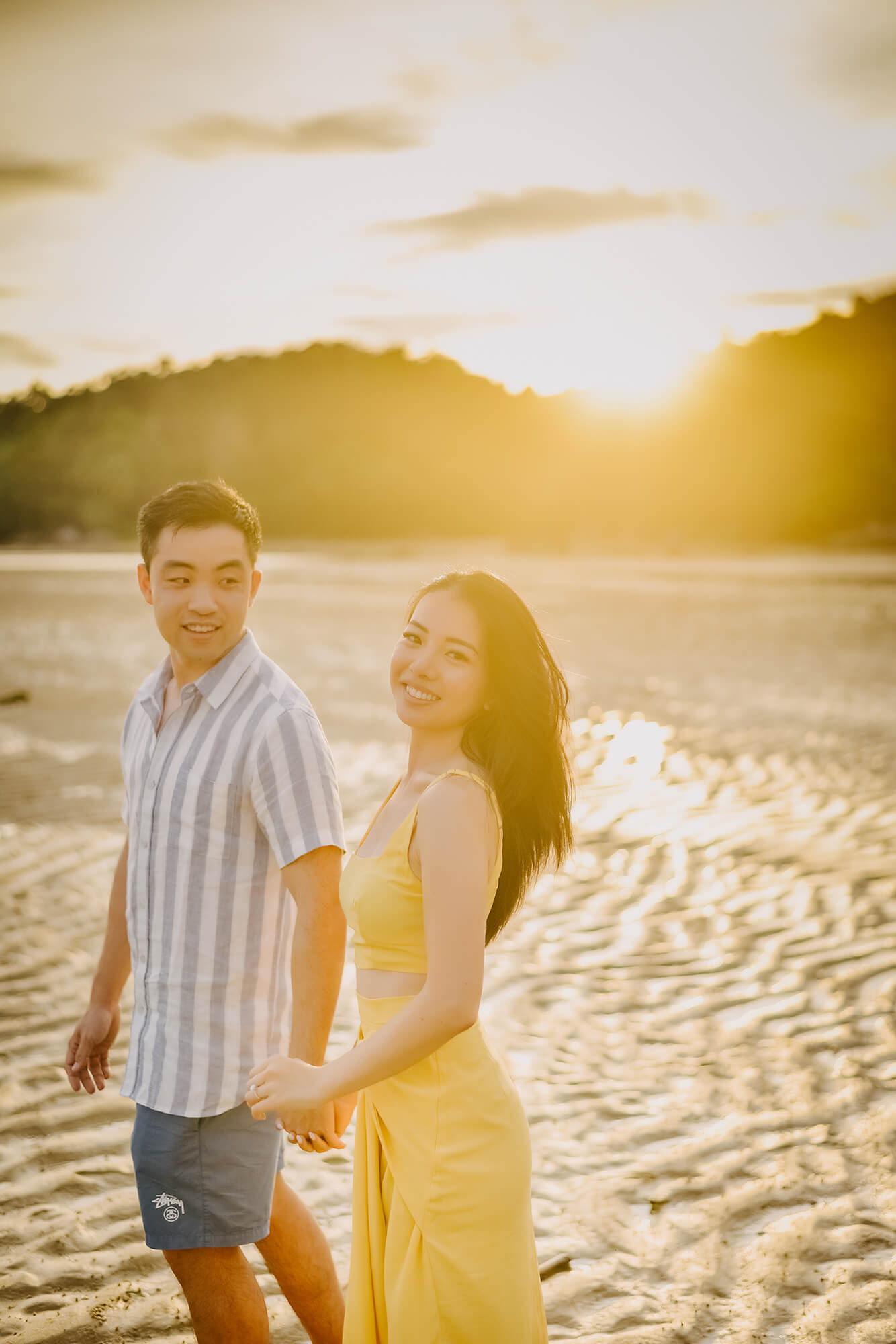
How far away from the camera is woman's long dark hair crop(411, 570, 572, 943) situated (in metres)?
2.16

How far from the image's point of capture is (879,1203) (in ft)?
12.7

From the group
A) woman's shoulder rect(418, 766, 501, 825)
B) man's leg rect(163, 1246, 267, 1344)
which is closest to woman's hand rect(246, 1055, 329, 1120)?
woman's shoulder rect(418, 766, 501, 825)

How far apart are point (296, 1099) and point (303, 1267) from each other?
942 millimetres

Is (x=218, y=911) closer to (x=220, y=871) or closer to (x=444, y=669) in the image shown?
(x=220, y=871)

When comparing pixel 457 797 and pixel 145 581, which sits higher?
pixel 145 581

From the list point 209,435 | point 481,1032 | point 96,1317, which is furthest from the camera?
point 209,435

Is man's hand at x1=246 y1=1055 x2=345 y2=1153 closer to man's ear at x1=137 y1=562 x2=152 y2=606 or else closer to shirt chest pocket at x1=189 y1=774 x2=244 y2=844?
shirt chest pocket at x1=189 y1=774 x2=244 y2=844

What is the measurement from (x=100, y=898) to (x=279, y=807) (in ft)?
16.7

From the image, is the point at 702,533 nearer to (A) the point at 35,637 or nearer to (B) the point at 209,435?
(A) the point at 35,637

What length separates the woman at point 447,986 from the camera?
6.39ft

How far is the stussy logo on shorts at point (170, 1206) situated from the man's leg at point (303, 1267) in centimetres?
30

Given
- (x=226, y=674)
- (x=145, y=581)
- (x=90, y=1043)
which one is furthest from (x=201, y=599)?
(x=90, y=1043)

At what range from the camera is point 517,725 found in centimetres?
217

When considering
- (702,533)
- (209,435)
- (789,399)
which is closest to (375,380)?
(209,435)
